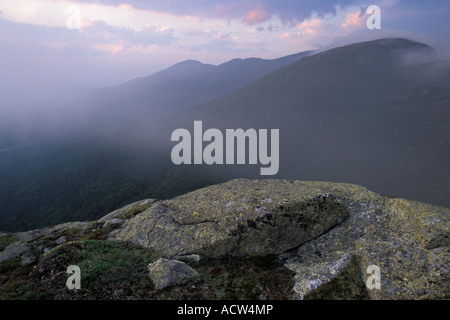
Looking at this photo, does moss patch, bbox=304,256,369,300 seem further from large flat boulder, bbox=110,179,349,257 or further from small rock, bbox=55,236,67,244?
small rock, bbox=55,236,67,244

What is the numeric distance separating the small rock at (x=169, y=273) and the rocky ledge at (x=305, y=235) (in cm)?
5

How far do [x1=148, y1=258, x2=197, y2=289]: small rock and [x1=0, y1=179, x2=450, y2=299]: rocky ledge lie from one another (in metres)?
0.05

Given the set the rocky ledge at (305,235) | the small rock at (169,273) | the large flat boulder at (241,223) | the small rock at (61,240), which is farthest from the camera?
the small rock at (61,240)

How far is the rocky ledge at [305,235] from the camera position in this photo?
31.0 feet

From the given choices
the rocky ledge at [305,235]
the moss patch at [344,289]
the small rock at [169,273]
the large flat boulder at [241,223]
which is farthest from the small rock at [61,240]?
the moss patch at [344,289]

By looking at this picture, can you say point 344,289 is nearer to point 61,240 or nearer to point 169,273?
point 169,273

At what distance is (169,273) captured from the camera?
986 centimetres

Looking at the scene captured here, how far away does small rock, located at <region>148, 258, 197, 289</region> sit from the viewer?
9640 millimetres

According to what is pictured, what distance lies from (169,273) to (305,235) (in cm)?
700

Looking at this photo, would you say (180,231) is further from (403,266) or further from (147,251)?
(403,266)

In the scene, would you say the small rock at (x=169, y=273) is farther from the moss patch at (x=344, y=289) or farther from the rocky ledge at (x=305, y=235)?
the moss patch at (x=344, y=289)
